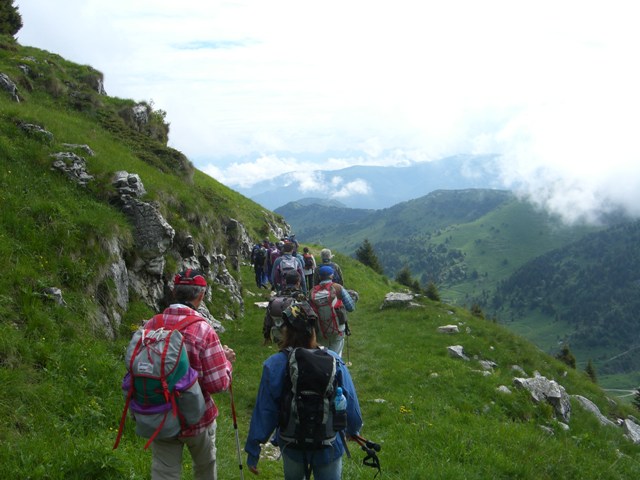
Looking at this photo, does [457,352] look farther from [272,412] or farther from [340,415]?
[272,412]

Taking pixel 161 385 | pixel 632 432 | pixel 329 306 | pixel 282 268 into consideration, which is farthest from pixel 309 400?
pixel 632 432

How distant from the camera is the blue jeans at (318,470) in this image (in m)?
5.19

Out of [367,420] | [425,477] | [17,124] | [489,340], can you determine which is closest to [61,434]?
[425,477]

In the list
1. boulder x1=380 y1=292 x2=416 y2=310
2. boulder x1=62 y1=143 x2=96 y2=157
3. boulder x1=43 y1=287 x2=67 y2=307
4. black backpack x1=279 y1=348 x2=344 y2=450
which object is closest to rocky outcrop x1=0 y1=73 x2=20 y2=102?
boulder x1=62 y1=143 x2=96 y2=157

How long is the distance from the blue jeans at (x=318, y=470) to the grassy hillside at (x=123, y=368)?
281cm

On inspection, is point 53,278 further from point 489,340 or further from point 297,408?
point 489,340

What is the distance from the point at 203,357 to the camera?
216 inches

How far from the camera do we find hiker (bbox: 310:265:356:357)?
10539 mm

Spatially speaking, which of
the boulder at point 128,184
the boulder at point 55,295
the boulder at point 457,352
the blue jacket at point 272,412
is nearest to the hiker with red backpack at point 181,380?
the blue jacket at point 272,412

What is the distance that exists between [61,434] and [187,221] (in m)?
13.2

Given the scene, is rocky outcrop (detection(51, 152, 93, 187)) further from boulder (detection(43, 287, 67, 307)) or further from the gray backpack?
the gray backpack

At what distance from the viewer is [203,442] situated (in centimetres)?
571

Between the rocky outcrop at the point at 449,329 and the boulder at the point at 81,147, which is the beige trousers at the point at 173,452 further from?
the rocky outcrop at the point at 449,329

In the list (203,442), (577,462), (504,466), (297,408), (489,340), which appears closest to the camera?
(297,408)
